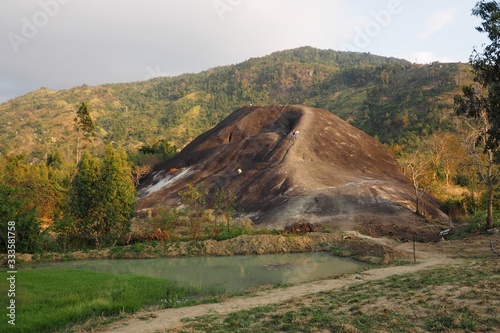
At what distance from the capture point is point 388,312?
956 cm

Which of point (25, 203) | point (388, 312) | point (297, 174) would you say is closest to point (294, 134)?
point (297, 174)

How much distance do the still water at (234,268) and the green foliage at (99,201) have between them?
3876 mm

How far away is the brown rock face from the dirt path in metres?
15.6

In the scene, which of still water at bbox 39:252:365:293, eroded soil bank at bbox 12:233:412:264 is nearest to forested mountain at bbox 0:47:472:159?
eroded soil bank at bbox 12:233:412:264

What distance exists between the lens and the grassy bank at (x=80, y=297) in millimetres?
11086

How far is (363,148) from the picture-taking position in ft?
182

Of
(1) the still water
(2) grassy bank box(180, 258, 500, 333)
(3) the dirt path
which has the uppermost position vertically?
(2) grassy bank box(180, 258, 500, 333)

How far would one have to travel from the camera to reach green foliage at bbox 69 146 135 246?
26141 millimetres

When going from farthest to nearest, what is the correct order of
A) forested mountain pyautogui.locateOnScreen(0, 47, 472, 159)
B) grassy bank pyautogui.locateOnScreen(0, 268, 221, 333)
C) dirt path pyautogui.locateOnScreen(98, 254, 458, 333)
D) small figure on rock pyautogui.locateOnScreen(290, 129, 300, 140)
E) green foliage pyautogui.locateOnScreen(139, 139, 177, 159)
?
forested mountain pyautogui.locateOnScreen(0, 47, 472, 159), green foliage pyautogui.locateOnScreen(139, 139, 177, 159), small figure on rock pyautogui.locateOnScreen(290, 129, 300, 140), grassy bank pyautogui.locateOnScreen(0, 268, 221, 333), dirt path pyautogui.locateOnScreen(98, 254, 458, 333)

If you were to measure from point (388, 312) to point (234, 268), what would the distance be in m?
12.5

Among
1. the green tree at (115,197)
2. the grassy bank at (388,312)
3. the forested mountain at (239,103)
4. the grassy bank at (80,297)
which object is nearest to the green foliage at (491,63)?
the grassy bank at (388,312)

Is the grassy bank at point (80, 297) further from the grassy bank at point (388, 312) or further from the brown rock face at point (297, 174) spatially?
the brown rock face at point (297, 174)

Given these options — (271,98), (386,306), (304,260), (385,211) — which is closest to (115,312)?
(386,306)

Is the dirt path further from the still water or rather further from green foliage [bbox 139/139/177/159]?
green foliage [bbox 139/139/177/159]
